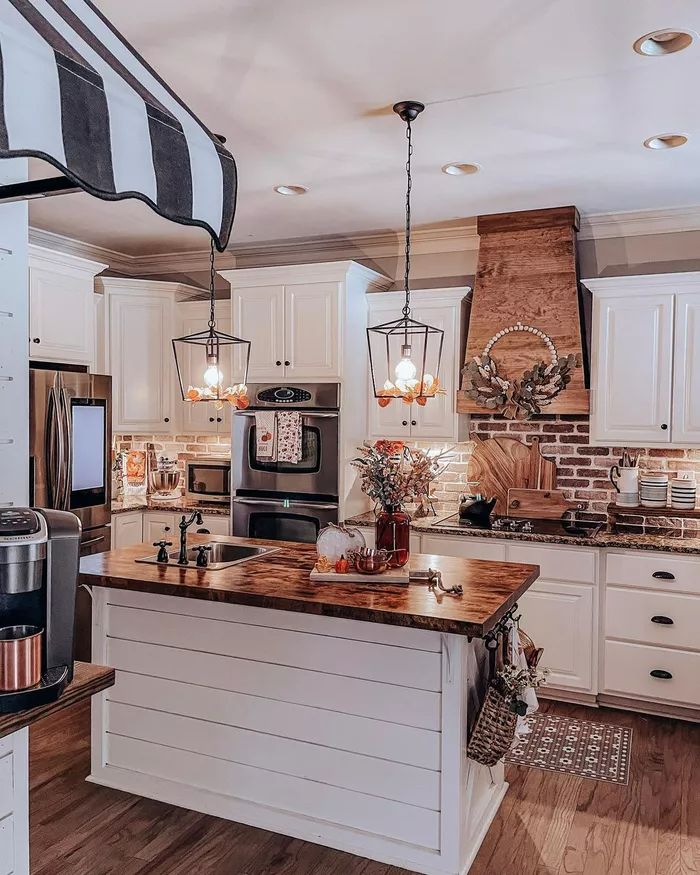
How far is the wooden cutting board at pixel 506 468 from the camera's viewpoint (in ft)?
15.7

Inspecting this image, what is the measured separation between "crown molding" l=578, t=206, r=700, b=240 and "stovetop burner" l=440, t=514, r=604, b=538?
5.67 feet

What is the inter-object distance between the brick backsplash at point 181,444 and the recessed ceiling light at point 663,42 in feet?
12.8

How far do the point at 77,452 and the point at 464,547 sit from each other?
2.35 m

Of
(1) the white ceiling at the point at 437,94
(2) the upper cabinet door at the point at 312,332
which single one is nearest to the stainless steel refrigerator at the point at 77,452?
(1) the white ceiling at the point at 437,94

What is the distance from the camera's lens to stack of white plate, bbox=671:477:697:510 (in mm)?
4301

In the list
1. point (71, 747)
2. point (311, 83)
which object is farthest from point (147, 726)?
point (311, 83)

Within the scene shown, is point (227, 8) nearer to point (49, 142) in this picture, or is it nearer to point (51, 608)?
point (49, 142)

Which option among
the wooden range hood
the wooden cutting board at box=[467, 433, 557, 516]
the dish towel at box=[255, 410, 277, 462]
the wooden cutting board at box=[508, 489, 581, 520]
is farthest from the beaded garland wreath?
the dish towel at box=[255, 410, 277, 462]

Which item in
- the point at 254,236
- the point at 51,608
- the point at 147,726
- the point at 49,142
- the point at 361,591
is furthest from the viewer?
the point at 254,236

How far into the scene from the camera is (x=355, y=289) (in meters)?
4.88

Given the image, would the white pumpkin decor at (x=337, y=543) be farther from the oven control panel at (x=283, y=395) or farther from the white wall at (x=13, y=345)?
the oven control panel at (x=283, y=395)

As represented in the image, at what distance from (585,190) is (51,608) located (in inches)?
142

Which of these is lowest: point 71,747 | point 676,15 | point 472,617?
point 71,747

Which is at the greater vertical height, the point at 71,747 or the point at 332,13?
the point at 332,13
